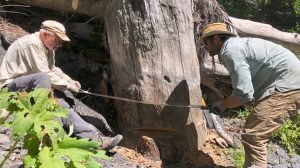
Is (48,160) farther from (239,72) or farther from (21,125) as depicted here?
(239,72)

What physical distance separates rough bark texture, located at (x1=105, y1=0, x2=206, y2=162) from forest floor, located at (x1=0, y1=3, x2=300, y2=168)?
309 millimetres

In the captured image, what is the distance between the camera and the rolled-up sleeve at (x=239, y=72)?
478cm

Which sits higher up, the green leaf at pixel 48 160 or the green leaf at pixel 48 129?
the green leaf at pixel 48 129

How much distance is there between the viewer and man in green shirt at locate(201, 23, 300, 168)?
5.02 m

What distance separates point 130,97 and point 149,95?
28cm

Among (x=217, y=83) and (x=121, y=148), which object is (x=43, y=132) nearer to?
(x=121, y=148)

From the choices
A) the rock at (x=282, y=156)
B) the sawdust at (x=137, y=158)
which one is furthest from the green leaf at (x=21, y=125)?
the rock at (x=282, y=156)

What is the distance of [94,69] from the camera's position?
688 cm

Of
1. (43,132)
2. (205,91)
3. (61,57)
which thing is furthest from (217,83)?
(43,132)

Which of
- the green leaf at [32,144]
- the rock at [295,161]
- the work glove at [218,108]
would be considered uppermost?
the green leaf at [32,144]

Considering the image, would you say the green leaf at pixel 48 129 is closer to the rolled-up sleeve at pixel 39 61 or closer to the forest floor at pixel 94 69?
the forest floor at pixel 94 69

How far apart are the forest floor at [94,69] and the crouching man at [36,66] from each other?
0.47 meters

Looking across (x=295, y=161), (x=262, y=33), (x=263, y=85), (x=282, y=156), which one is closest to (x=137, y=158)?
(x=263, y=85)

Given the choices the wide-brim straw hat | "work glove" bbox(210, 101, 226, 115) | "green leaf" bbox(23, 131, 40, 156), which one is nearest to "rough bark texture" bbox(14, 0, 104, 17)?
the wide-brim straw hat
